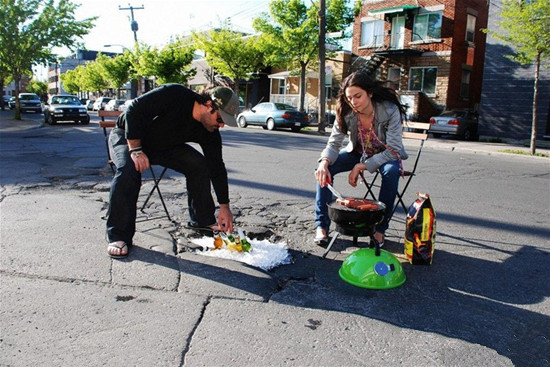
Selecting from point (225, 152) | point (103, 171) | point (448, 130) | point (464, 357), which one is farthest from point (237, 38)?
point (464, 357)

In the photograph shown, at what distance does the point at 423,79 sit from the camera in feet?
86.7

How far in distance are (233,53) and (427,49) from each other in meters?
13.0

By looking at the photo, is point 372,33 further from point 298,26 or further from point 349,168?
point 349,168

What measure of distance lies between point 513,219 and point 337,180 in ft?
9.39

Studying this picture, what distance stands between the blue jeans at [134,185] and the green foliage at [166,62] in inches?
1352

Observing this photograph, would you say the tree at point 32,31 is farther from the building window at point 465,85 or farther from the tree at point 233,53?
the building window at point 465,85

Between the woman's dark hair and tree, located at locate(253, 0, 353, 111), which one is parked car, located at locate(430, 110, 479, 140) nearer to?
tree, located at locate(253, 0, 353, 111)

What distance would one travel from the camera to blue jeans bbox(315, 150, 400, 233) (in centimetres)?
397

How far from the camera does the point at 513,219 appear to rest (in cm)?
538

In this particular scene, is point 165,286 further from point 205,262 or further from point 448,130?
point 448,130

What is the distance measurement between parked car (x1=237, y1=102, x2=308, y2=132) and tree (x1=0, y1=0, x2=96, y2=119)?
30.5ft

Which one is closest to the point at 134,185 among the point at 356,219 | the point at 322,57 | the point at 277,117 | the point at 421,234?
the point at 356,219

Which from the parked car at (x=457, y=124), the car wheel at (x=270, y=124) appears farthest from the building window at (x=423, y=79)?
the car wheel at (x=270, y=124)

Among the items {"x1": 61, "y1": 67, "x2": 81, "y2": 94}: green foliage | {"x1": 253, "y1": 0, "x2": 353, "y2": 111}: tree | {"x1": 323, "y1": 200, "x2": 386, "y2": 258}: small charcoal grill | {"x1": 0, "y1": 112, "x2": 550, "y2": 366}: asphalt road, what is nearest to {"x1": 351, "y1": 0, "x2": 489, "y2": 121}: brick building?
{"x1": 253, "y1": 0, "x2": 353, "y2": 111}: tree
